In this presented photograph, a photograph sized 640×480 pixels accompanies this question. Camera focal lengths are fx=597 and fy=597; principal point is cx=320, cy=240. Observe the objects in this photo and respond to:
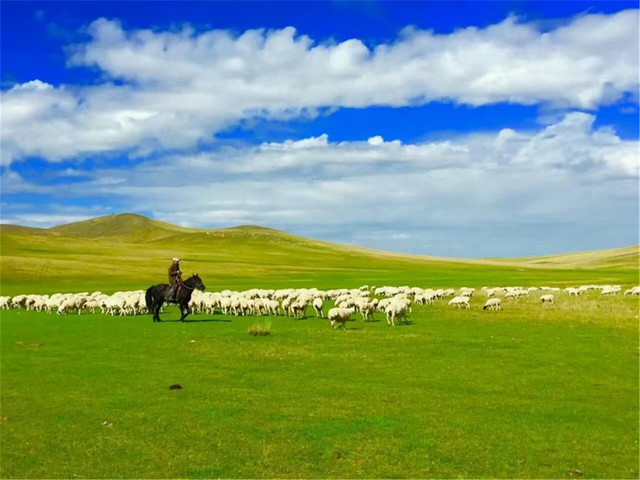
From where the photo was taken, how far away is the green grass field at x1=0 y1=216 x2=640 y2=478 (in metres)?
10.9

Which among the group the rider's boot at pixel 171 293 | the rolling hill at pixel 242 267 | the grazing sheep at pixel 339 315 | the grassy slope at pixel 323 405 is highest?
the rolling hill at pixel 242 267

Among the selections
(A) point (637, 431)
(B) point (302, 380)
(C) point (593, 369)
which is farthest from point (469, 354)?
(A) point (637, 431)

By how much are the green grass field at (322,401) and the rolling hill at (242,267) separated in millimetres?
40680

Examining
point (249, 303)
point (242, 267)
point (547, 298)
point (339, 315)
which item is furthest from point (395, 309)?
point (242, 267)

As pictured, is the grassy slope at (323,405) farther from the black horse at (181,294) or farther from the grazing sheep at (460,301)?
the grazing sheep at (460,301)

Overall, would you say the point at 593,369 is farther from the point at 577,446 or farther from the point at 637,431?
the point at 577,446

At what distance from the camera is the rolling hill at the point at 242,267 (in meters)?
73.4

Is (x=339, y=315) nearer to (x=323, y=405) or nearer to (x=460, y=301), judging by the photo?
(x=323, y=405)

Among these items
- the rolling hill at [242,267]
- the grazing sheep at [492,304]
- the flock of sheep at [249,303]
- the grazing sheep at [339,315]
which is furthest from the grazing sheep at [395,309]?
the rolling hill at [242,267]

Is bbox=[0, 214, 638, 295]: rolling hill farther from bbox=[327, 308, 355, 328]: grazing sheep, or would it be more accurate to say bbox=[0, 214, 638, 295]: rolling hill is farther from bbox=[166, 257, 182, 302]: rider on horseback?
bbox=[327, 308, 355, 328]: grazing sheep

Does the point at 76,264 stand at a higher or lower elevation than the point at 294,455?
higher

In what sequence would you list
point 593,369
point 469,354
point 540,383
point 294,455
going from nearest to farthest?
1. point 294,455
2. point 540,383
3. point 593,369
4. point 469,354

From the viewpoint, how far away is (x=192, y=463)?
10867mm

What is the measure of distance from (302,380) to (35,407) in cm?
697
